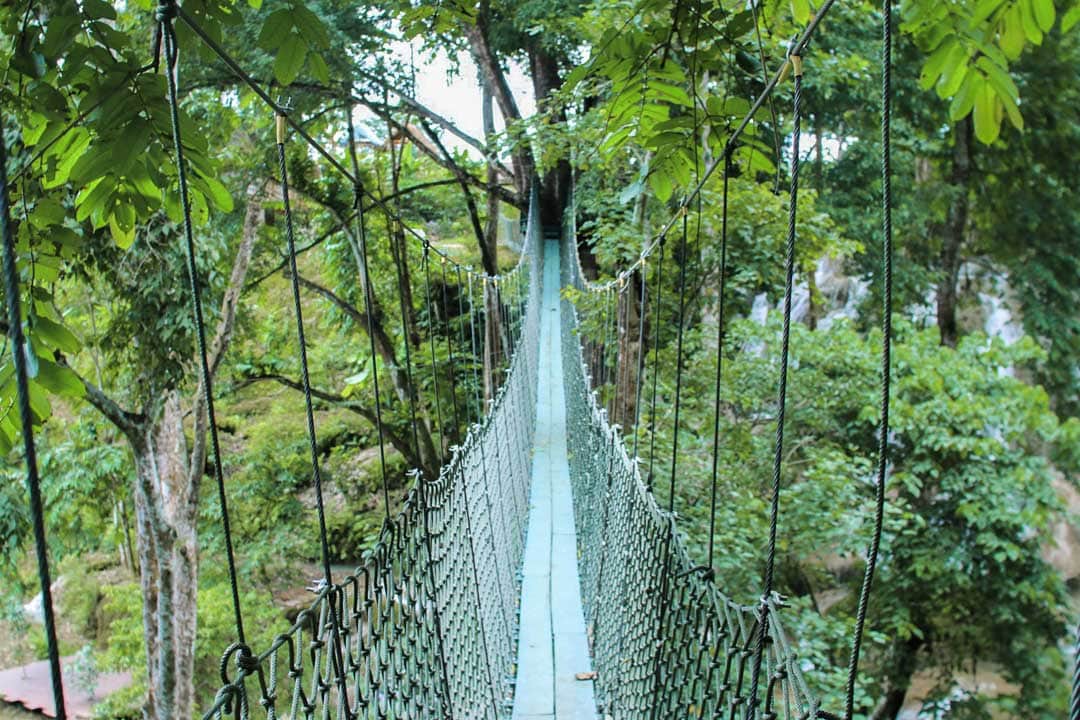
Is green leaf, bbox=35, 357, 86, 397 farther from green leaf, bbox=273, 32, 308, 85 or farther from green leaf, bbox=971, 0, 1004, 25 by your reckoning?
Answer: green leaf, bbox=971, 0, 1004, 25

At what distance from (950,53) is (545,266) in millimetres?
7424

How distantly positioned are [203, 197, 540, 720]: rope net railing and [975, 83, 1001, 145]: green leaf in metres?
0.75

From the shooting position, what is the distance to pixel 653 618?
142 centimetres

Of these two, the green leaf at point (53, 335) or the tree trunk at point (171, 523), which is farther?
the tree trunk at point (171, 523)

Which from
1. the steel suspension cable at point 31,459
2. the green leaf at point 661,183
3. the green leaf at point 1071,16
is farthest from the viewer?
the green leaf at point 661,183

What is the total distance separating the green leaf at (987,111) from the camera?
77 cm

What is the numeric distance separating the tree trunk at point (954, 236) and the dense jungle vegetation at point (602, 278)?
3 centimetres

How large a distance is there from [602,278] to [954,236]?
2488mm

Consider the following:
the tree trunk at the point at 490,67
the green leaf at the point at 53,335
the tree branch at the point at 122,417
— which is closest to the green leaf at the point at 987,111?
the green leaf at the point at 53,335

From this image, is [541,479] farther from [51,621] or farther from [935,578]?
[51,621]

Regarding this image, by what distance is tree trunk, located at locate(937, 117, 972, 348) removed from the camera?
584 centimetres

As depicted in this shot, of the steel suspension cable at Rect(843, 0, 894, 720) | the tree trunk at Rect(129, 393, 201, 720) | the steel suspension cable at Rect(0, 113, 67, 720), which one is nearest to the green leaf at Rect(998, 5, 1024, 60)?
the steel suspension cable at Rect(843, 0, 894, 720)

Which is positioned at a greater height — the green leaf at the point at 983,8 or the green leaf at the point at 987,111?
the green leaf at the point at 983,8

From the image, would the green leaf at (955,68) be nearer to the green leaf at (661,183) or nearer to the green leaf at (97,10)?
the green leaf at (661,183)
